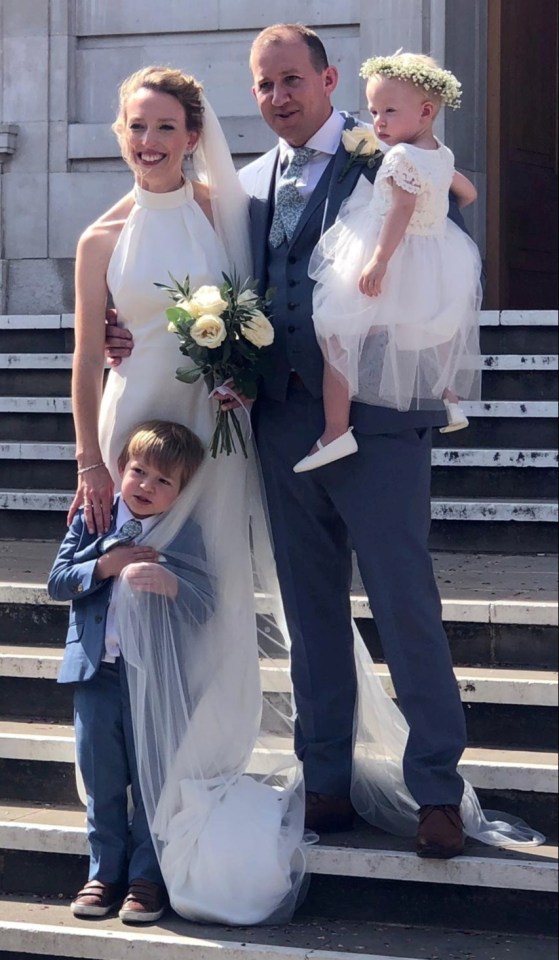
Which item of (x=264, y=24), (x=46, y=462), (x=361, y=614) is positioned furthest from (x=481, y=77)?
(x=361, y=614)

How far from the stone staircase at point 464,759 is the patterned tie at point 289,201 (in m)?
1.06

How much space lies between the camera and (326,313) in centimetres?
312

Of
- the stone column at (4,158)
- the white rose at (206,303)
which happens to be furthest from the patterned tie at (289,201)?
the stone column at (4,158)

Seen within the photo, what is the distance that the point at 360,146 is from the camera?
321cm

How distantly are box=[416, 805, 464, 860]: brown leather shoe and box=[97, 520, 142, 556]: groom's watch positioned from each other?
3.11 ft

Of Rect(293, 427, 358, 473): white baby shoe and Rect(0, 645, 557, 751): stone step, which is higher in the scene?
Rect(293, 427, 358, 473): white baby shoe

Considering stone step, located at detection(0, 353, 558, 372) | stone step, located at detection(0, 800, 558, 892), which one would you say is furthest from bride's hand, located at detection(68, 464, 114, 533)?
stone step, located at detection(0, 353, 558, 372)

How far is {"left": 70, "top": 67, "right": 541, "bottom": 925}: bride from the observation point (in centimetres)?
324

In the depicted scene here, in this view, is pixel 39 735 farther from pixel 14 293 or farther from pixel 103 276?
pixel 14 293

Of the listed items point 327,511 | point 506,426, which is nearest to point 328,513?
point 327,511

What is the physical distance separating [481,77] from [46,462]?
10.5 feet

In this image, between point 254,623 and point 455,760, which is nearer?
point 455,760

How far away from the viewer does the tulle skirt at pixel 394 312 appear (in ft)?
10.2

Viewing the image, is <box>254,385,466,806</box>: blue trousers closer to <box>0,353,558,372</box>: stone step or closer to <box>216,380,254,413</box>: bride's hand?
<box>216,380,254,413</box>: bride's hand
